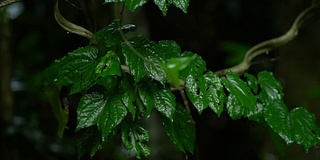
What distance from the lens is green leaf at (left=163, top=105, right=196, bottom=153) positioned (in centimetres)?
111

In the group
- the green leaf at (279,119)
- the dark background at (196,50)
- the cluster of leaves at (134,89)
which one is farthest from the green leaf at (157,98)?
the dark background at (196,50)

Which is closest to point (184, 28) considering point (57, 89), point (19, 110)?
point (19, 110)

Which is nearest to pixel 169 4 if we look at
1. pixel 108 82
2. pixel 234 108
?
pixel 108 82

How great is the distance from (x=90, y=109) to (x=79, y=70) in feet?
0.33

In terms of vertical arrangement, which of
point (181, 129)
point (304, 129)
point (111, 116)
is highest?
point (111, 116)

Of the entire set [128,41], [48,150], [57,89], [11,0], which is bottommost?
[48,150]

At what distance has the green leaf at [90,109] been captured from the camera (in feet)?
3.39

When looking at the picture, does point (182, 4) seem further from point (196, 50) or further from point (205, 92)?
point (196, 50)

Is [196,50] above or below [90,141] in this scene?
below

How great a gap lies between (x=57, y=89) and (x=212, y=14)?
6.51ft

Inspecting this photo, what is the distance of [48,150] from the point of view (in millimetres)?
2377

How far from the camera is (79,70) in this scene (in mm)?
1093

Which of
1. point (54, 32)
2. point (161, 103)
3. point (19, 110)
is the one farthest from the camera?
point (54, 32)

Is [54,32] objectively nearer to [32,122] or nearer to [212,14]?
[32,122]
